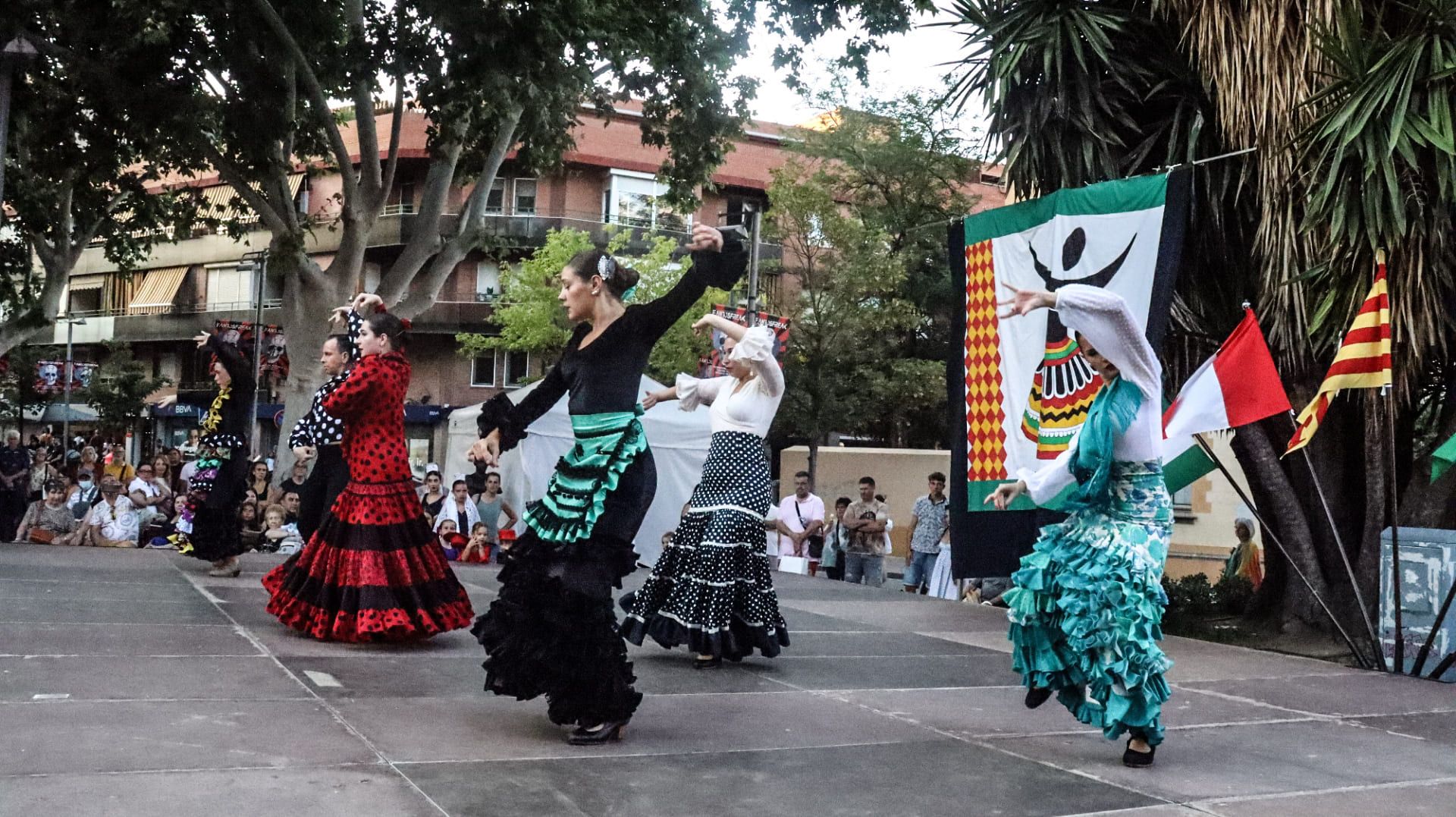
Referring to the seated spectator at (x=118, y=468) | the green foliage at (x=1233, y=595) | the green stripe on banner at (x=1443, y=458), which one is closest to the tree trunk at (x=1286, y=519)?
the green stripe on banner at (x=1443, y=458)

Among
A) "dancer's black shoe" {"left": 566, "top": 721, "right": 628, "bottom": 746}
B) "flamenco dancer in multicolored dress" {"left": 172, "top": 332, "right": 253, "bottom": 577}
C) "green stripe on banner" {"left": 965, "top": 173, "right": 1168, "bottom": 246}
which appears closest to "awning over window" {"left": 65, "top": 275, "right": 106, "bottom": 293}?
"flamenco dancer in multicolored dress" {"left": 172, "top": 332, "right": 253, "bottom": 577}

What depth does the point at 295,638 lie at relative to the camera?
759cm

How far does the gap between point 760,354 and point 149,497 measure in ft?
39.7

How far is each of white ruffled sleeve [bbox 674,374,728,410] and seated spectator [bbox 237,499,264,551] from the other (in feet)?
27.9

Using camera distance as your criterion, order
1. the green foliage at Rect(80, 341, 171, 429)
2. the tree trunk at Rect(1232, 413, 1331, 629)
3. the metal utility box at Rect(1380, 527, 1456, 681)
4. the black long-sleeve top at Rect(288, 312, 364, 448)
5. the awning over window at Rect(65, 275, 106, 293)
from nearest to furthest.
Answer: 1. the black long-sleeve top at Rect(288, 312, 364, 448)
2. the metal utility box at Rect(1380, 527, 1456, 681)
3. the tree trunk at Rect(1232, 413, 1331, 629)
4. the green foliage at Rect(80, 341, 171, 429)
5. the awning over window at Rect(65, 275, 106, 293)

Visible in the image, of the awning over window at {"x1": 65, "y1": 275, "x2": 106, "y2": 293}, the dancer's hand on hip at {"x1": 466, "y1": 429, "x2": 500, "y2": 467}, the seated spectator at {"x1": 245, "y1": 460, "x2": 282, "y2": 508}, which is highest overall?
the awning over window at {"x1": 65, "y1": 275, "x2": 106, "y2": 293}

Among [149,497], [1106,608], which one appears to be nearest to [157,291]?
[149,497]

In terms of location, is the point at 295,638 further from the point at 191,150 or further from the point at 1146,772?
the point at 191,150

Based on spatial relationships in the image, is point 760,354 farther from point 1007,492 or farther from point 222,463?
point 222,463

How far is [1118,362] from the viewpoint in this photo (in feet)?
17.6

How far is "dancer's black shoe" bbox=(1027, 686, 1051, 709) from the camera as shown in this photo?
17.9 feet

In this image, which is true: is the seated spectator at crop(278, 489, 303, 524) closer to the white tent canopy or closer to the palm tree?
the white tent canopy

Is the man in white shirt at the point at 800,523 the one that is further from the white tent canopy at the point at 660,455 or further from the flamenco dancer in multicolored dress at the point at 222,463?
the flamenco dancer in multicolored dress at the point at 222,463

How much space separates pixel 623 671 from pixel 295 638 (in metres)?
2.98
